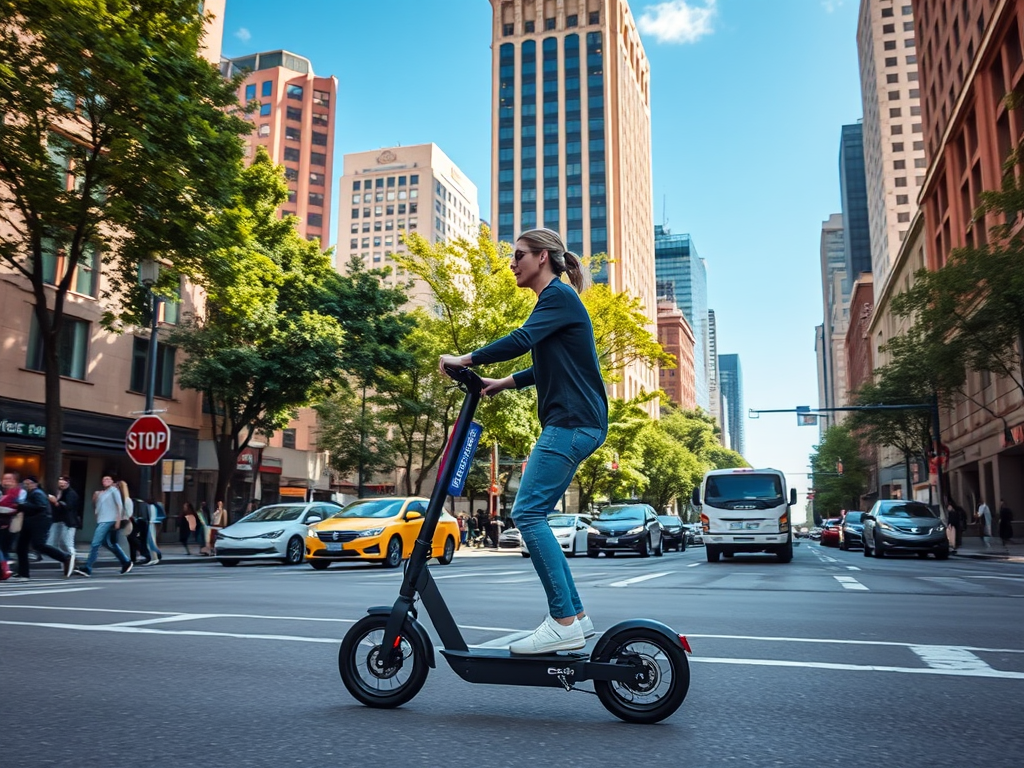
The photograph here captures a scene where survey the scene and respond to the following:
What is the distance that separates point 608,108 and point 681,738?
115177 mm

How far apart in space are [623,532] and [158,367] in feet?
57.7

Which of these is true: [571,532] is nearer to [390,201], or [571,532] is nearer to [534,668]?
[534,668]

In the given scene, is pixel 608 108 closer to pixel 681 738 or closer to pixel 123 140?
pixel 123 140

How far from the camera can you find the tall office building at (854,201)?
150 meters

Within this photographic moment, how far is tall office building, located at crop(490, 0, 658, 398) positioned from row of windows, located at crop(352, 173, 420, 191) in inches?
886

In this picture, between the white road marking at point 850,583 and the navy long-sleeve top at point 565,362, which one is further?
the white road marking at point 850,583

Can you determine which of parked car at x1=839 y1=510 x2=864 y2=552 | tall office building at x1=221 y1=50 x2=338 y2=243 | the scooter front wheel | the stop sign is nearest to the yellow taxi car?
the stop sign

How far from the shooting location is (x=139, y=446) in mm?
21641

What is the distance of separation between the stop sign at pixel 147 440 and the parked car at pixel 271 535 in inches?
95.0

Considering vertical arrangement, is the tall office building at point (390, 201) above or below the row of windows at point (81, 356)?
above

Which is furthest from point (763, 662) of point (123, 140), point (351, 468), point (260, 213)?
point (351, 468)

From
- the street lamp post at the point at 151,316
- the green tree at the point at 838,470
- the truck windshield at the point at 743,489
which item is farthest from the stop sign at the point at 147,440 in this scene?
the green tree at the point at 838,470

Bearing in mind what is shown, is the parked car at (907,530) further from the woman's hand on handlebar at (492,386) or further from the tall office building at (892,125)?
the tall office building at (892,125)

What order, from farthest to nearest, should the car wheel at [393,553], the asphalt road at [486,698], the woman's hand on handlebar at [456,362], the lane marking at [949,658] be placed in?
the car wheel at [393,553] → the lane marking at [949,658] → the woman's hand on handlebar at [456,362] → the asphalt road at [486,698]
